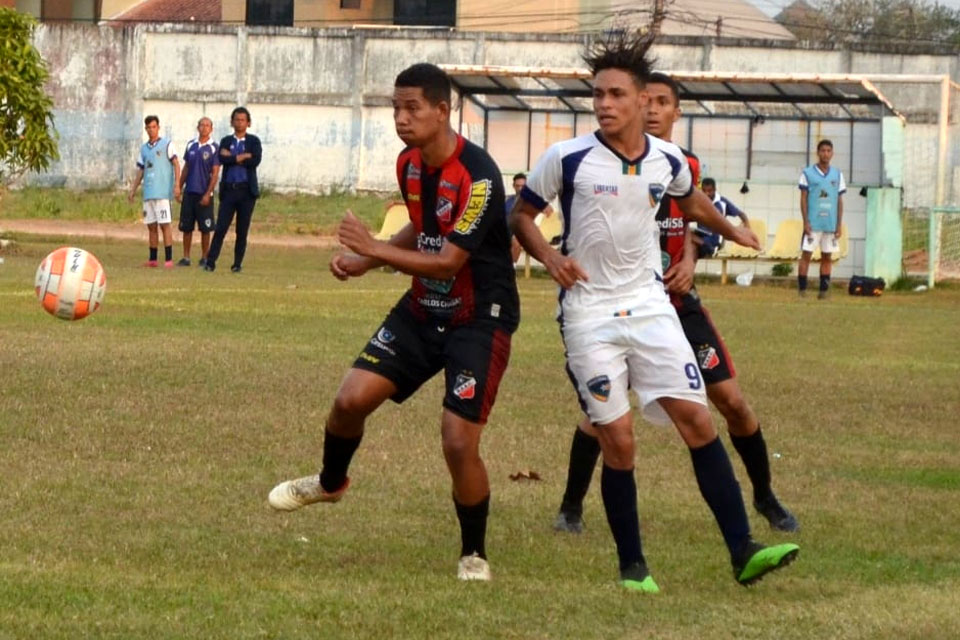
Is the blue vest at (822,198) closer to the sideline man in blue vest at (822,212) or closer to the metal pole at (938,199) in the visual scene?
the sideline man in blue vest at (822,212)

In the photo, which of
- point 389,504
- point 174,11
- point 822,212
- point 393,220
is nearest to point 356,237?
point 389,504

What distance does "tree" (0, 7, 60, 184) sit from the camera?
24891mm

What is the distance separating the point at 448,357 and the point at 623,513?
90 cm

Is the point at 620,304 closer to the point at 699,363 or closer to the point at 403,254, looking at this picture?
the point at 403,254

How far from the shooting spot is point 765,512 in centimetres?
809

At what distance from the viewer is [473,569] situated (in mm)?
6551

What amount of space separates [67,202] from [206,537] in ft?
127

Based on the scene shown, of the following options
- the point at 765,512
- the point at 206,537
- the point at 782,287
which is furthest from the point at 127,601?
the point at 782,287

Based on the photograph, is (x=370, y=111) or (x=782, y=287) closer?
(x=782, y=287)

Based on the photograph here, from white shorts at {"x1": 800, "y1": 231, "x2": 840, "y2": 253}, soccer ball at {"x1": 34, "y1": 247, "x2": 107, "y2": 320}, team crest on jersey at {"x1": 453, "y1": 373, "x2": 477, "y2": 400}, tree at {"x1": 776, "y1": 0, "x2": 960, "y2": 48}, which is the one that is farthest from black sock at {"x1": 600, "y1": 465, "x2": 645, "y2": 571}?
tree at {"x1": 776, "y1": 0, "x2": 960, "y2": 48}

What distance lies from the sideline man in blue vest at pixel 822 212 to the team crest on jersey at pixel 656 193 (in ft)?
56.7

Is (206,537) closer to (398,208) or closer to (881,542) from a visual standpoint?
(881,542)

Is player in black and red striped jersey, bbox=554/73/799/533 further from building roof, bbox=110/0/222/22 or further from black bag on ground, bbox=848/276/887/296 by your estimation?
building roof, bbox=110/0/222/22

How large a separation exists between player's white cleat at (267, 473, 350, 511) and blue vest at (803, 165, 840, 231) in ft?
57.3
